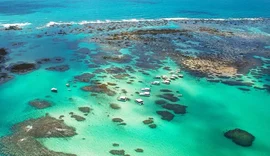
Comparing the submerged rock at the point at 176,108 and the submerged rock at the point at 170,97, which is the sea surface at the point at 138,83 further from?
the submerged rock at the point at 176,108

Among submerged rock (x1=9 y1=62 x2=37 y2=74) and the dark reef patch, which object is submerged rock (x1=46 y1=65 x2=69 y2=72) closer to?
submerged rock (x1=9 y1=62 x2=37 y2=74)

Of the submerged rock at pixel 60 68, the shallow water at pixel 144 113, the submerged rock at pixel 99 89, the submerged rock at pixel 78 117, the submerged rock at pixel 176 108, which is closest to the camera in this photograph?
the shallow water at pixel 144 113

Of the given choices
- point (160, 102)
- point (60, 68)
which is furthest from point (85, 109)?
point (60, 68)

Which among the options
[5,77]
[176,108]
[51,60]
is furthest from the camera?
[51,60]

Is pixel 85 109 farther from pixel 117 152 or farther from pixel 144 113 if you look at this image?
pixel 117 152

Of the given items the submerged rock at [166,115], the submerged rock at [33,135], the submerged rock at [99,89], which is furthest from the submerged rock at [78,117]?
the submerged rock at [166,115]

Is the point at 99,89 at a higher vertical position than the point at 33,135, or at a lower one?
higher

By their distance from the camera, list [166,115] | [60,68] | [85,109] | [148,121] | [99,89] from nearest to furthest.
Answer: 1. [148,121]
2. [166,115]
3. [85,109]
4. [99,89]
5. [60,68]
